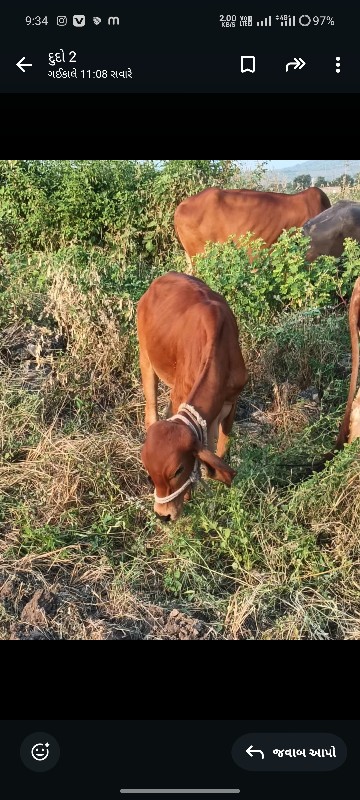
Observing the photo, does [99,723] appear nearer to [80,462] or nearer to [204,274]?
[80,462]

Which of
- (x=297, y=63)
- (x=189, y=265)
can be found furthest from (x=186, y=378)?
(x=189, y=265)

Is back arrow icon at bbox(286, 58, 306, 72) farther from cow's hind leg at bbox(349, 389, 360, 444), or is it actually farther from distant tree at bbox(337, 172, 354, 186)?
distant tree at bbox(337, 172, 354, 186)

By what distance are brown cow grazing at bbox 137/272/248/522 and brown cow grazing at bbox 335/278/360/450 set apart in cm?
51

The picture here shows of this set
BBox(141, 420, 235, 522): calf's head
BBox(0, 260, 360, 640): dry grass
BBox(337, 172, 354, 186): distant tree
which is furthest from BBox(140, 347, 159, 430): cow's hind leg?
BBox(337, 172, 354, 186): distant tree

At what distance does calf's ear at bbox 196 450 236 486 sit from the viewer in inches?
134

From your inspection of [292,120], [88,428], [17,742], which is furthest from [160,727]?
[88,428]

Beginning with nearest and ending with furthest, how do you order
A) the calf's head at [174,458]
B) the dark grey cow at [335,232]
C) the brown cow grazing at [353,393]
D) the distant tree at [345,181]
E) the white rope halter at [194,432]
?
the calf's head at [174,458] < the white rope halter at [194,432] < the brown cow grazing at [353,393] < the dark grey cow at [335,232] < the distant tree at [345,181]

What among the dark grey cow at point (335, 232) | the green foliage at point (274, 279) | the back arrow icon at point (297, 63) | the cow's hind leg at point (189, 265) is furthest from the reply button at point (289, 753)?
the cow's hind leg at point (189, 265)

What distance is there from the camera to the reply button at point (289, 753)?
1.51 metres

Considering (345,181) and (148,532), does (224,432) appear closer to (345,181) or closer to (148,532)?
(148,532)

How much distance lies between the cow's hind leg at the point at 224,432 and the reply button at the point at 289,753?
2767 mm

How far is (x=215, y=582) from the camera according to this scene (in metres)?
3.72

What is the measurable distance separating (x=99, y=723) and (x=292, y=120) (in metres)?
1.24

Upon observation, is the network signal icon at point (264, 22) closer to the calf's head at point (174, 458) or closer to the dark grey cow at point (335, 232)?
the calf's head at point (174, 458)
